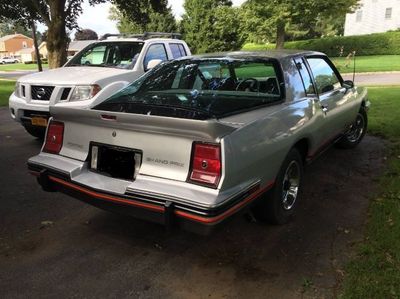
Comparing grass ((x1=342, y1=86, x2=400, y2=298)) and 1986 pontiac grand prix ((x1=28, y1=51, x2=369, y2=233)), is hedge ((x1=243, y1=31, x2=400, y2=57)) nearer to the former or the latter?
grass ((x1=342, y1=86, x2=400, y2=298))

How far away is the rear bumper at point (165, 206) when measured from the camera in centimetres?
269

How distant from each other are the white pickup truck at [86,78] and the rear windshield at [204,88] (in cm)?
217

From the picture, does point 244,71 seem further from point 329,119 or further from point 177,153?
point 177,153

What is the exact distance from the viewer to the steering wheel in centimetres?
411

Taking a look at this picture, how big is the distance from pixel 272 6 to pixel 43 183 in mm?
30775

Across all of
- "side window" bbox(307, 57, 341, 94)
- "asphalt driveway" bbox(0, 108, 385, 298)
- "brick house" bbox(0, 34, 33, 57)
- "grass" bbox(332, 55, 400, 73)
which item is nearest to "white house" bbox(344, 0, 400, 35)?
"grass" bbox(332, 55, 400, 73)

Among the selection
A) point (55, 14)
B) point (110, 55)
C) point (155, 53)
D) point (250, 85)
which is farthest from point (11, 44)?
point (250, 85)

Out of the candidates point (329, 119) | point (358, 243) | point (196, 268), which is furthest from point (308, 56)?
point (196, 268)

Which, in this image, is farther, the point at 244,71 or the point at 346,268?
the point at 244,71

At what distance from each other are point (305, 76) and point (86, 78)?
3630 mm

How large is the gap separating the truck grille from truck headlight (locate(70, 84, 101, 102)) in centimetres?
44

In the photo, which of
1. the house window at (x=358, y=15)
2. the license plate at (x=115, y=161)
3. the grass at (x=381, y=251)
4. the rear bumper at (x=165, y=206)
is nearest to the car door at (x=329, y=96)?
the grass at (x=381, y=251)

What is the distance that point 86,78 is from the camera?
21.1 feet

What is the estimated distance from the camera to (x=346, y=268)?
3082mm
